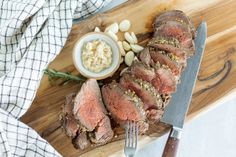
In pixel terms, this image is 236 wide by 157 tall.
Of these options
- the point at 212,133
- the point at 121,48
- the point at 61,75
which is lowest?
the point at 212,133

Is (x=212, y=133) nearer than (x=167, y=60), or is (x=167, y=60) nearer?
(x=167, y=60)

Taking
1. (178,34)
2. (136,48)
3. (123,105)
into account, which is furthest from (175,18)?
(123,105)

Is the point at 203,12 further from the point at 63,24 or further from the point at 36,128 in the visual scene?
the point at 36,128

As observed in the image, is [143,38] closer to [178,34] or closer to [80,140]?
[178,34]

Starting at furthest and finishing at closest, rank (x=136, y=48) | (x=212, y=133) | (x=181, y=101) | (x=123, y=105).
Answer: (x=212, y=133)
(x=136, y=48)
(x=181, y=101)
(x=123, y=105)

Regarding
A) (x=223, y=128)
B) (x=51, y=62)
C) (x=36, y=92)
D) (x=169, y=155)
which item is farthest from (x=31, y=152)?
(x=223, y=128)

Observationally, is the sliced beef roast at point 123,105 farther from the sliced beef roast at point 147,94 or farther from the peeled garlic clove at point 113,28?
the peeled garlic clove at point 113,28

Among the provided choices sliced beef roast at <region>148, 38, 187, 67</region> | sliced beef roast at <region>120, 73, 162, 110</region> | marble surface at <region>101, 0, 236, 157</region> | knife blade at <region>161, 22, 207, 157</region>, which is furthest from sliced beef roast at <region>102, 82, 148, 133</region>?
marble surface at <region>101, 0, 236, 157</region>
